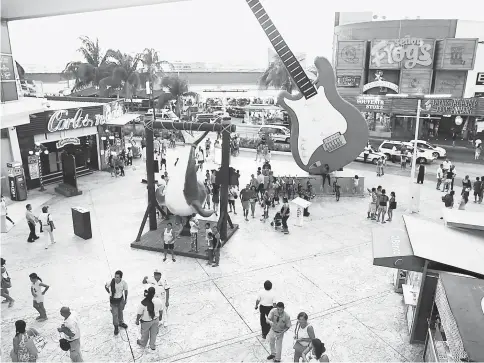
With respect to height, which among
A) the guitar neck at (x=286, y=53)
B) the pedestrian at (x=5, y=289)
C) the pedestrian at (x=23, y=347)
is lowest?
the pedestrian at (x=5, y=289)

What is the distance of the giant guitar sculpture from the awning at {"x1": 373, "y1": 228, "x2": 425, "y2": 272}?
9725 mm

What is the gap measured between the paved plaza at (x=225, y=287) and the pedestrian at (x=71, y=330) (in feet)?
1.81

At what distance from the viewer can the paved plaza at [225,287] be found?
7.66 meters

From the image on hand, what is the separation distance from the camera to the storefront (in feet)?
59.2

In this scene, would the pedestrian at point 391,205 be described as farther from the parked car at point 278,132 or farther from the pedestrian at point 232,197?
the parked car at point 278,132

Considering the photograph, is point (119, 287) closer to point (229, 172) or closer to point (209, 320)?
point (209, 320)

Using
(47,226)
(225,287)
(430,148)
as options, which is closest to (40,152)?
(47,226)

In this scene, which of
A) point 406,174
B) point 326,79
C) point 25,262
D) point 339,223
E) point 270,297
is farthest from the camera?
point 406,174

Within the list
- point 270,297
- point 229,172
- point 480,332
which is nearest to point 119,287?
point 270,297

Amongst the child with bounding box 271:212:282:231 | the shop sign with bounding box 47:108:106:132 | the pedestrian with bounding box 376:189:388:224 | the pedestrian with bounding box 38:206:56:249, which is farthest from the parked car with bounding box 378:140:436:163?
the pedestrian with bounding box 38:206:56:249

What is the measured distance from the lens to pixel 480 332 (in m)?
5.05

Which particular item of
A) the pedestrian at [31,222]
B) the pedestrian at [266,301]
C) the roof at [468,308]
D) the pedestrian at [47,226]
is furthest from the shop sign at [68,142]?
the roof at [468,308]

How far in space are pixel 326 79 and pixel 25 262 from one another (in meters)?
13.4

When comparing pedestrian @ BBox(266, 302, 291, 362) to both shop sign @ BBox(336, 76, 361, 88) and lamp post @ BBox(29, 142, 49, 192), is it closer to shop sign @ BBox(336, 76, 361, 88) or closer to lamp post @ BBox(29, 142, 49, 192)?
lamp post @ BBox(29, 142, 49, 192)
